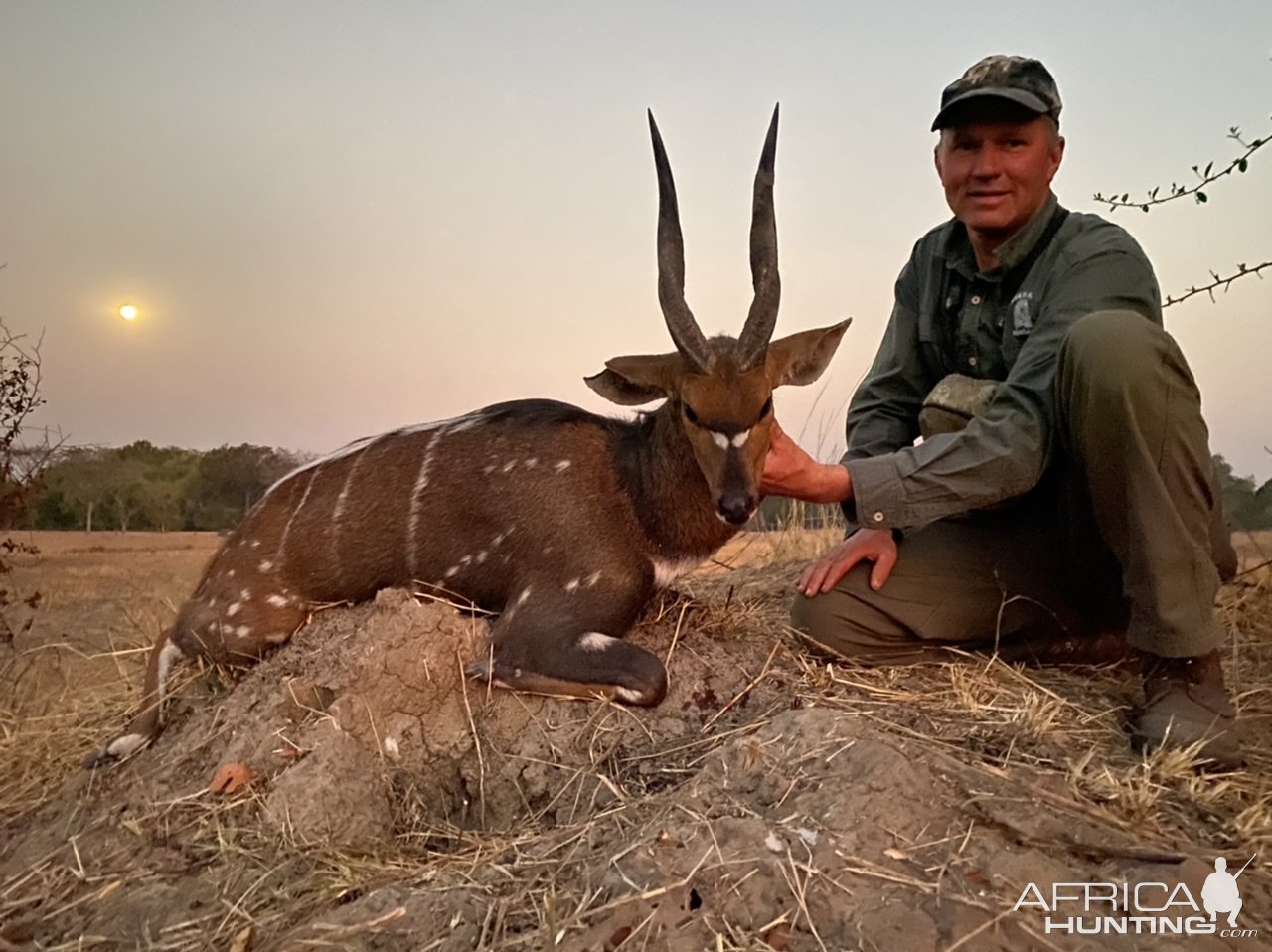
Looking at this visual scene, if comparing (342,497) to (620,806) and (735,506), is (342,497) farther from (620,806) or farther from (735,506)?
(620,806)

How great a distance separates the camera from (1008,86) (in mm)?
3980

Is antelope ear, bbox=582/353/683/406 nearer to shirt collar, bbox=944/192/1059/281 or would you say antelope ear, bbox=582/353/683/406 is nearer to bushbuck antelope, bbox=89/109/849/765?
bushbuck antelope, bbox=89/109/849/765

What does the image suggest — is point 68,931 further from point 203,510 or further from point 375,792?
point 203,510

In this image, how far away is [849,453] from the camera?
480cm

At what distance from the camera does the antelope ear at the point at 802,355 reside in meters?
4.01

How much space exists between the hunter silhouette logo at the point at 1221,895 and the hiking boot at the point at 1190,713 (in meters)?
0.75

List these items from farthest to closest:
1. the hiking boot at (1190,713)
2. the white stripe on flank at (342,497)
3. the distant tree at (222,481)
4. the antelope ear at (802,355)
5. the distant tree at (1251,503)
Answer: the distant tree at (222,481)
the distant tree at (1251,503)
the white stripe on flank at (342,497)
the antelope ear at (802,355)
the hiking boot at (1190,713)

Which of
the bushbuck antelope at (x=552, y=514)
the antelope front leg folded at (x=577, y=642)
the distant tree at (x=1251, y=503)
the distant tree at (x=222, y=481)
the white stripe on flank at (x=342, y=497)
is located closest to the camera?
the antelope front leg folded at (x=577, y=642)

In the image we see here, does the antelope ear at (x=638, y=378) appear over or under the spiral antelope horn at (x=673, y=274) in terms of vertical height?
under

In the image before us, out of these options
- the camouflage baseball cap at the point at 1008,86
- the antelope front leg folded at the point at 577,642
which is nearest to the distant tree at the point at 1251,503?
the camouflage baseball cap at the point at 1008,86

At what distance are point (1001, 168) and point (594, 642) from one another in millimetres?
2598

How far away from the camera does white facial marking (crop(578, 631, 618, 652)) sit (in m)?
3.76

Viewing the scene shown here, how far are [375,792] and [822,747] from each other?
1.58m

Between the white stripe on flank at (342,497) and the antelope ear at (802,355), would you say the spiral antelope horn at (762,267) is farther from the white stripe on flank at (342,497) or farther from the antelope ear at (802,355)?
the white stripe on flank at (342,497)
